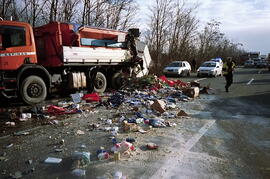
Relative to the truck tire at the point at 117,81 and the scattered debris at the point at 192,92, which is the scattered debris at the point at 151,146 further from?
the truck tire at the point at 117,81

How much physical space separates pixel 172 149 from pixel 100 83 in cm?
802

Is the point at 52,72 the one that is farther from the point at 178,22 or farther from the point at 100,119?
the point at 178,22

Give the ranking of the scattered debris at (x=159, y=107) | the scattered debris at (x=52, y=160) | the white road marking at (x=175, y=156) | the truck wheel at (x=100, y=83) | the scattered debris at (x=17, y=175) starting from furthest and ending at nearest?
the truck wheel at (x=100, y=83)
the scattered debris at (x=159, y=107)
the scattered debris at (x=52, y=160)
the white road marking at (x=175, y=156)
the scattered debris at (x=17, y=175)

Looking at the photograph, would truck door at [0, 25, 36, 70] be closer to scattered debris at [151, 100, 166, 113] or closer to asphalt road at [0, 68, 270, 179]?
asphalt road at [0, 68, 270, 179]

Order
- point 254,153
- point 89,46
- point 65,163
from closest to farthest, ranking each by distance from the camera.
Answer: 1. point 65,163
2. point 254,153
3. point 89,46

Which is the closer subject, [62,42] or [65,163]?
[65,163]

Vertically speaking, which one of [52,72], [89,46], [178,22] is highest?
[178,22]

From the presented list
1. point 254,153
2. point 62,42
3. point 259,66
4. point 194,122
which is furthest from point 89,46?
point 259,66

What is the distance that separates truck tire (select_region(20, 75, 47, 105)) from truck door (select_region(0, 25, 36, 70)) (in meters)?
0.63

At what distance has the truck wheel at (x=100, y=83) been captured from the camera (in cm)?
1167

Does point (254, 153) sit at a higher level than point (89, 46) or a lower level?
lower

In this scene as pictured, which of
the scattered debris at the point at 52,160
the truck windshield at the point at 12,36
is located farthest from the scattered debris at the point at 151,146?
the truck windshield at the point at 12,36

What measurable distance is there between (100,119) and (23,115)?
86.0 inches

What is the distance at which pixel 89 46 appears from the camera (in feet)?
36.3
